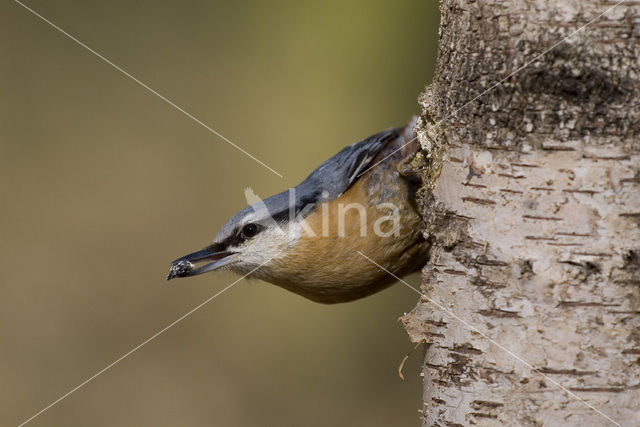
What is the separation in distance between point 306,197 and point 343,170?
186 mm

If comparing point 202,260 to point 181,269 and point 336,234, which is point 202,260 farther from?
point 336,234

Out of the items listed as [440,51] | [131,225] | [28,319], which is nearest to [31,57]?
[131,225]

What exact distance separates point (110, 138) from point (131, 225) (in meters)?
0.70

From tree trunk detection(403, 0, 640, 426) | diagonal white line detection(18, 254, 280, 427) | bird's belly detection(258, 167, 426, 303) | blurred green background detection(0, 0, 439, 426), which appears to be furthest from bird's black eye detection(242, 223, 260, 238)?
blurred green background detection(0, 0, 439, 426)

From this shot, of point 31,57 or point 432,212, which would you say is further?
point 31,57

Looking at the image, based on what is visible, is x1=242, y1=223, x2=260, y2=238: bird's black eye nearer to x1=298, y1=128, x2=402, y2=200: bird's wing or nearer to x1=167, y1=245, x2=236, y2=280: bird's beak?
x1=167, y1=245, x2=236, y2=280: bird's beak

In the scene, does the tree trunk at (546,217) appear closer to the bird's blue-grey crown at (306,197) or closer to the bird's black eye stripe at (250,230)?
the bird's blue-grey crown at (306,197)

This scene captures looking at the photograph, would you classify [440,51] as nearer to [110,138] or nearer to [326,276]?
[326,276]

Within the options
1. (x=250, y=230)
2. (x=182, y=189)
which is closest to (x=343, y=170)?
(x=250, y=230)

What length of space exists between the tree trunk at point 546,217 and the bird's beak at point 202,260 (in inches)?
51.5

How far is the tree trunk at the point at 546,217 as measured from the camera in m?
1.54

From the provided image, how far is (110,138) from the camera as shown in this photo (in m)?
5.49

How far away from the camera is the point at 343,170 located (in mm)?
2896

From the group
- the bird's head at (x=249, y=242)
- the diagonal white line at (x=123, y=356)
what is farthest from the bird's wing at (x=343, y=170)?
the diagonal white line at (x=123, y=356)
